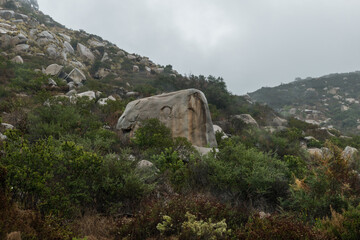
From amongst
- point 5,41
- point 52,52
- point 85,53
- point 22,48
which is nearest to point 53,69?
point 22,48

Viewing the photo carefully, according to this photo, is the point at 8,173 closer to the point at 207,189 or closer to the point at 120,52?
the point at 207,189

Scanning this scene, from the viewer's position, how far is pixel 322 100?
133 ft

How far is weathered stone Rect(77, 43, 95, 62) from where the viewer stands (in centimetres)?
3020

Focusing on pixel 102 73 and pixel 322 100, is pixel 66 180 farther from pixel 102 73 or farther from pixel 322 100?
pixel 322 100

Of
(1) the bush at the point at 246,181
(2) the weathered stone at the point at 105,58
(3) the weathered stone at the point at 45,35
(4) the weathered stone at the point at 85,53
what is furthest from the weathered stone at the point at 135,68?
(1) the bush at the point at 246,181

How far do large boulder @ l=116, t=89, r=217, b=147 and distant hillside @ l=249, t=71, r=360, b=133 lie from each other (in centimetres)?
2127

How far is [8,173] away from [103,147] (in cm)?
428

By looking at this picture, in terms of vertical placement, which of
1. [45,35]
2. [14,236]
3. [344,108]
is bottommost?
[14,236]

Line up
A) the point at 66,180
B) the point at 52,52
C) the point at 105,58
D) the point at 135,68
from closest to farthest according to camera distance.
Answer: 1. the point at 66,180
2. the point at 52,52
3. the point at 135,68
4. the point at 105,58

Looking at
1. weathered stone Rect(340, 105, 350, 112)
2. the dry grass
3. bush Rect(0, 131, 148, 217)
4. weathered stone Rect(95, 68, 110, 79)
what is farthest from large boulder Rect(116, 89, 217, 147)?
weathered stone Rect(340, 105, 350, 112)

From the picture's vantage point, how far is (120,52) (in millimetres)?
34438

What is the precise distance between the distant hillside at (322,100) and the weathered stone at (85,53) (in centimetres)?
2566

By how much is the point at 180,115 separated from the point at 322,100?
38.8 metres

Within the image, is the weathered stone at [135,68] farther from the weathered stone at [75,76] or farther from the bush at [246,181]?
the bush at [246,181]
